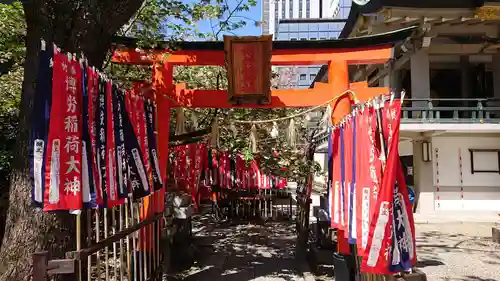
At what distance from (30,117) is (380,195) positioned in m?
3.89

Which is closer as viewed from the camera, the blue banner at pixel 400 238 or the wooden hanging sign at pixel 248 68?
the blue banner at pixel 400 238

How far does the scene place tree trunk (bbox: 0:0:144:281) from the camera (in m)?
4.23

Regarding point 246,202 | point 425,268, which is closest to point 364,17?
point 246,202

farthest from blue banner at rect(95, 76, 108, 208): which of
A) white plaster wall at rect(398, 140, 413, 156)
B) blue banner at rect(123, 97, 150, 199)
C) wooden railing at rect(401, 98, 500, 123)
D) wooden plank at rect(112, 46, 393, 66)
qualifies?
white plaster wall at rect(398, 140, 413, 156)

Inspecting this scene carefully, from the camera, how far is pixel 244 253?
30.7ft

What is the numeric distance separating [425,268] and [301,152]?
487cm

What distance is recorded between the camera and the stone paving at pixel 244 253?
7523 millimetres

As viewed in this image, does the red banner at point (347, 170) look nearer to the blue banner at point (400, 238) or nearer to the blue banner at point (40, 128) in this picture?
the blue banner at point (400, 238)

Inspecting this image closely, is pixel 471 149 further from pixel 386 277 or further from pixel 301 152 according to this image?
pixel 386 277

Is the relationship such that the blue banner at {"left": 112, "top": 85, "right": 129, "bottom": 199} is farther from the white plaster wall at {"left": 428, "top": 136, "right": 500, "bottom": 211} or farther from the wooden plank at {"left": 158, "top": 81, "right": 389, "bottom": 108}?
the white plaster wall at {"left": 428, "top": 136, "right": 500, "bottom": 211}

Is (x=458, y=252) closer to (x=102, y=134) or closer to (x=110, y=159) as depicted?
(x=110, y=159)

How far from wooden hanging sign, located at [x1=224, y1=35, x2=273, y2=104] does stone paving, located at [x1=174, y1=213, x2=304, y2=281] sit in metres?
3.37

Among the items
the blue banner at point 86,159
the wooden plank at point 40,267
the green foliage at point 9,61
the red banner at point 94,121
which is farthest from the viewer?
the green foliage at point 9,61

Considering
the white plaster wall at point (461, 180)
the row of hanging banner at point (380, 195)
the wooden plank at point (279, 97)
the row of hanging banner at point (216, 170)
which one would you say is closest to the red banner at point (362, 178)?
the row of hanging banner at point (380, 195)
